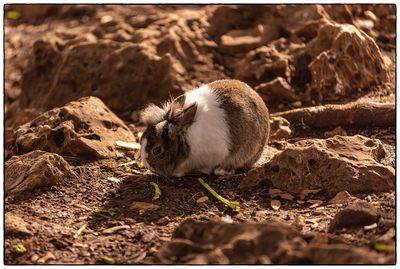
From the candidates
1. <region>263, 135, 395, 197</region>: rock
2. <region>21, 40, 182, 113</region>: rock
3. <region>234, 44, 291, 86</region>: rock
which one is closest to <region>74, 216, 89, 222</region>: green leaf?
<region>263, 135, 395, 197</region>: rock

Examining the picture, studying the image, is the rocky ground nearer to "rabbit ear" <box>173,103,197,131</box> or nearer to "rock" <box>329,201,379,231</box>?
"rock" <box>329,201,379,231</box>

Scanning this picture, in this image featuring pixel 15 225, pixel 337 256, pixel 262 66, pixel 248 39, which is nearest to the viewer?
pixel 337 256

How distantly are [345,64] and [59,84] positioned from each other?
4.45 m

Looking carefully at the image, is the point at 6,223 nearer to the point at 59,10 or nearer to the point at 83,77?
the point at 83,77

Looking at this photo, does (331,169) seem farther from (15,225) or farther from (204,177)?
(15,225)

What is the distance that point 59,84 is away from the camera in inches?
387

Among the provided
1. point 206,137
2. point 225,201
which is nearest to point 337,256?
point 225,201

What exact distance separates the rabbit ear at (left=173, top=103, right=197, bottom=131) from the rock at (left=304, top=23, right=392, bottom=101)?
287 cm

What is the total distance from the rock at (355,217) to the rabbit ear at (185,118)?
2165 millimetres

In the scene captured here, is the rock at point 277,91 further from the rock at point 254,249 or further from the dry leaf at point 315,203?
the rock at point 254,249

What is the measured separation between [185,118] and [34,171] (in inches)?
67.0

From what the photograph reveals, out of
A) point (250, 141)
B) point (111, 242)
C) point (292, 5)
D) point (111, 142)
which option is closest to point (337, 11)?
point (292, 5)

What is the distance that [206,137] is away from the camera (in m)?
6.92

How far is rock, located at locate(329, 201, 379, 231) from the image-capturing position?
5.18 meters
